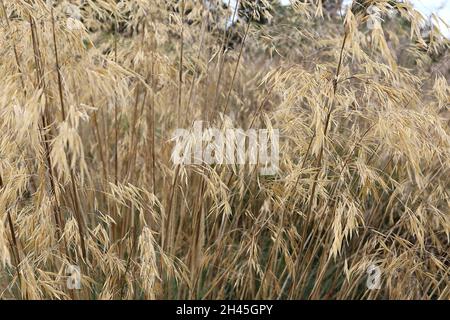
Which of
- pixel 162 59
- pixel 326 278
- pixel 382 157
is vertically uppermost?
pixel 162 59

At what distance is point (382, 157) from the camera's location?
2332mm

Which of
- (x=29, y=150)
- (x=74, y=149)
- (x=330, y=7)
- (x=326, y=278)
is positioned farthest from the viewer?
(x=330, y=7)

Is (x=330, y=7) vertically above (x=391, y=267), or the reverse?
(x=330, y=7)

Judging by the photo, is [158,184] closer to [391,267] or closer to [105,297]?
[105,297]

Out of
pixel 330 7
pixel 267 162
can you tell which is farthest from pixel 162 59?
pixel 330 7

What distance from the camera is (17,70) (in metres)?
1.66

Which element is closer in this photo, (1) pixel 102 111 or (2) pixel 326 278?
(1) pixel 102 111

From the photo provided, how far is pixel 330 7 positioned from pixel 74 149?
11.9 ft

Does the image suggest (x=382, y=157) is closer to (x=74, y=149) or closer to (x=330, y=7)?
(x=74, y=149)

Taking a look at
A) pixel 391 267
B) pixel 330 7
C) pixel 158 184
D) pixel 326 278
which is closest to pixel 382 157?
pixel 391 267
